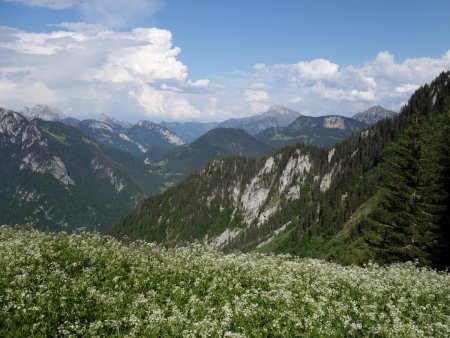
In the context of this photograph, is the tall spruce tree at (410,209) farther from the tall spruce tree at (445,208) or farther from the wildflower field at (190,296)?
the wildflower field at (190,296)

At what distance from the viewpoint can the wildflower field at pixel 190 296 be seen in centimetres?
1070

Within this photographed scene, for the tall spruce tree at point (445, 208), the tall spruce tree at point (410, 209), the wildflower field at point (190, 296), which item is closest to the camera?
the wildflower field at point (190, 296)

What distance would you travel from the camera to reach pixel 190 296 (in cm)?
1424

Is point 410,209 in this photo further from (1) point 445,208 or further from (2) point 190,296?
(2) point 190,296

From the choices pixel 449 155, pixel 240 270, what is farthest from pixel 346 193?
pixel 240 270

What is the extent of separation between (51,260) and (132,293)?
4692 millimetres

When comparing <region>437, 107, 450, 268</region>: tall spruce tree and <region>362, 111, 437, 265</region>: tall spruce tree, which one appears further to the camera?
<region>362, 111, 437, 265</region>: tall spruce tree

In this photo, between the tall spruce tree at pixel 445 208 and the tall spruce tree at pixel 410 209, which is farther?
the tall spruce tree at pixel 410 209

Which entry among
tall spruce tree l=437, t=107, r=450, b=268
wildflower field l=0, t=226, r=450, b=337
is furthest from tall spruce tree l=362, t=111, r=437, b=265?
wildflower field l=0, t=226, r=450, b=337

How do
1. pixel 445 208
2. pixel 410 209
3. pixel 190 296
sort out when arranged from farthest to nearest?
1. pixel 410 209
2. pixel 445 208
3. pixel 190 296

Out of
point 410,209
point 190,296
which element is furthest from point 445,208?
point 190,296

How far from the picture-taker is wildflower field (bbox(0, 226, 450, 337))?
10.7 m

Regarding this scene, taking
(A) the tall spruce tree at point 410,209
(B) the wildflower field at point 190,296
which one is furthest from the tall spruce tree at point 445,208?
(B) the wildflower field at point 190,296

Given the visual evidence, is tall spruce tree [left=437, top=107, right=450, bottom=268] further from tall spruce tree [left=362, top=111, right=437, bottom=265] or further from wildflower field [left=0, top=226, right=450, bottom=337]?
wildflower field [left=0, top=226, right=450, bottom=337]
